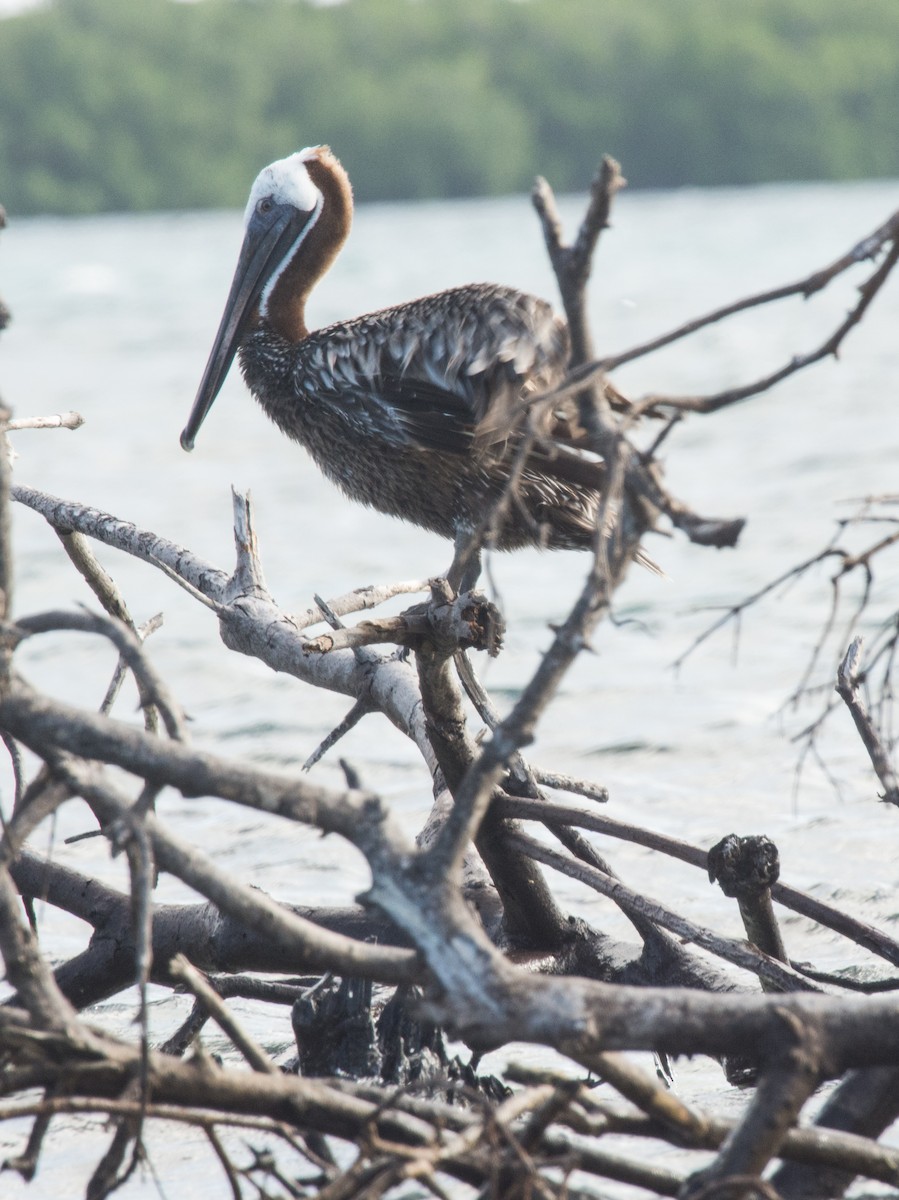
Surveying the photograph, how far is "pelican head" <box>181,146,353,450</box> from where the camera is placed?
5.15m

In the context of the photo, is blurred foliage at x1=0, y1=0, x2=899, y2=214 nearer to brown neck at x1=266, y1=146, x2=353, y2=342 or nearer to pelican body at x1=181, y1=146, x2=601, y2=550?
brown neck at x1=266, y1=146, x2=353, y2=342

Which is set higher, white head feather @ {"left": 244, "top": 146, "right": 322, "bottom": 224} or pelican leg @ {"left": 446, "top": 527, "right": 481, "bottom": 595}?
white head feather @ {"left": 244, "top": 146, "right": 322, "bottom": 224}

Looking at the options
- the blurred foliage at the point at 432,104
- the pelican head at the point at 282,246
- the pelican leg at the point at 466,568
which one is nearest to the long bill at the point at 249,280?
the pelican head at the point at 282,246

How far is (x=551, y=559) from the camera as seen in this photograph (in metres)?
11.0

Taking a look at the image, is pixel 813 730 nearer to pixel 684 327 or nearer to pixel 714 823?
pixel 684 327

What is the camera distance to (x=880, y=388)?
56.7 ft

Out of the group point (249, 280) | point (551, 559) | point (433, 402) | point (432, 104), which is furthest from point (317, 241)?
point (432, 104)

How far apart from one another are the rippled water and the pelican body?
29.4 inches

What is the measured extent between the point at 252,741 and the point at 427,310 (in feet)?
11.6

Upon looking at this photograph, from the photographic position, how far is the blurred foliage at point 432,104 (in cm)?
4069

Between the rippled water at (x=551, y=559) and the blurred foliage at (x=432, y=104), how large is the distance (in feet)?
39.4

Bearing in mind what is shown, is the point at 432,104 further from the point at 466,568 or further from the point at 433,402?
the point at 466,568

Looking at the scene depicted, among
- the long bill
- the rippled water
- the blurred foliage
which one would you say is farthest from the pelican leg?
the blurred foliage

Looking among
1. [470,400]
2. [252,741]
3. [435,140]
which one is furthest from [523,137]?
[470,400]
